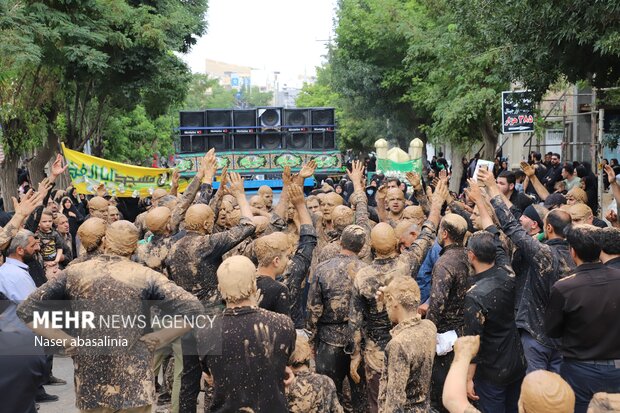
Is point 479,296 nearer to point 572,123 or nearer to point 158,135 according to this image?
point 572,123

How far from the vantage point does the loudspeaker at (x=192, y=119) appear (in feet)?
76.7

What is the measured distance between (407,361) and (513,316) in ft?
4.97

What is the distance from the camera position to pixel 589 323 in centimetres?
530

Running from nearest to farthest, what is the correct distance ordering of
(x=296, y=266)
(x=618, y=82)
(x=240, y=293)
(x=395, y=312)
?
(x=240, y=293) < (x=395, y=312) < (x=296, y=266) < (x=618, y=82)

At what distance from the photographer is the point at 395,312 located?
5.17m

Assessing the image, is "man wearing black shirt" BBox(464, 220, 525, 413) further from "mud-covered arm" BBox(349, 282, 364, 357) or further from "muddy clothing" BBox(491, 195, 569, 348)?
"mud-covered arm" BBox(349, 282, 364, 357)

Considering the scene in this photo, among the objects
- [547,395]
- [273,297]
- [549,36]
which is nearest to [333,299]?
[273,297]

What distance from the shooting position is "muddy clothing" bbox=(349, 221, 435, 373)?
20.7ft

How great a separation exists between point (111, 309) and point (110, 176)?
34.1 feet

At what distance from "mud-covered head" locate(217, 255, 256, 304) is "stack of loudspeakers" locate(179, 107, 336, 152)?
60.6 feet

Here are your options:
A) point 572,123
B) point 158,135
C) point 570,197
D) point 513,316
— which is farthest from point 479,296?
point 158,135

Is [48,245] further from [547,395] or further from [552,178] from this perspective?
[552,178]

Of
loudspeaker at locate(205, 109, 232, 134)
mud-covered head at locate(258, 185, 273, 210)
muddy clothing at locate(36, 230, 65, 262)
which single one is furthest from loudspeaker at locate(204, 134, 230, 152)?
muddy clothing at locate(36, 230, 65, 262)

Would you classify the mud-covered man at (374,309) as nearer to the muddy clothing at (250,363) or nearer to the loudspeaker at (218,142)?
the muddy clothing at (250,363)
